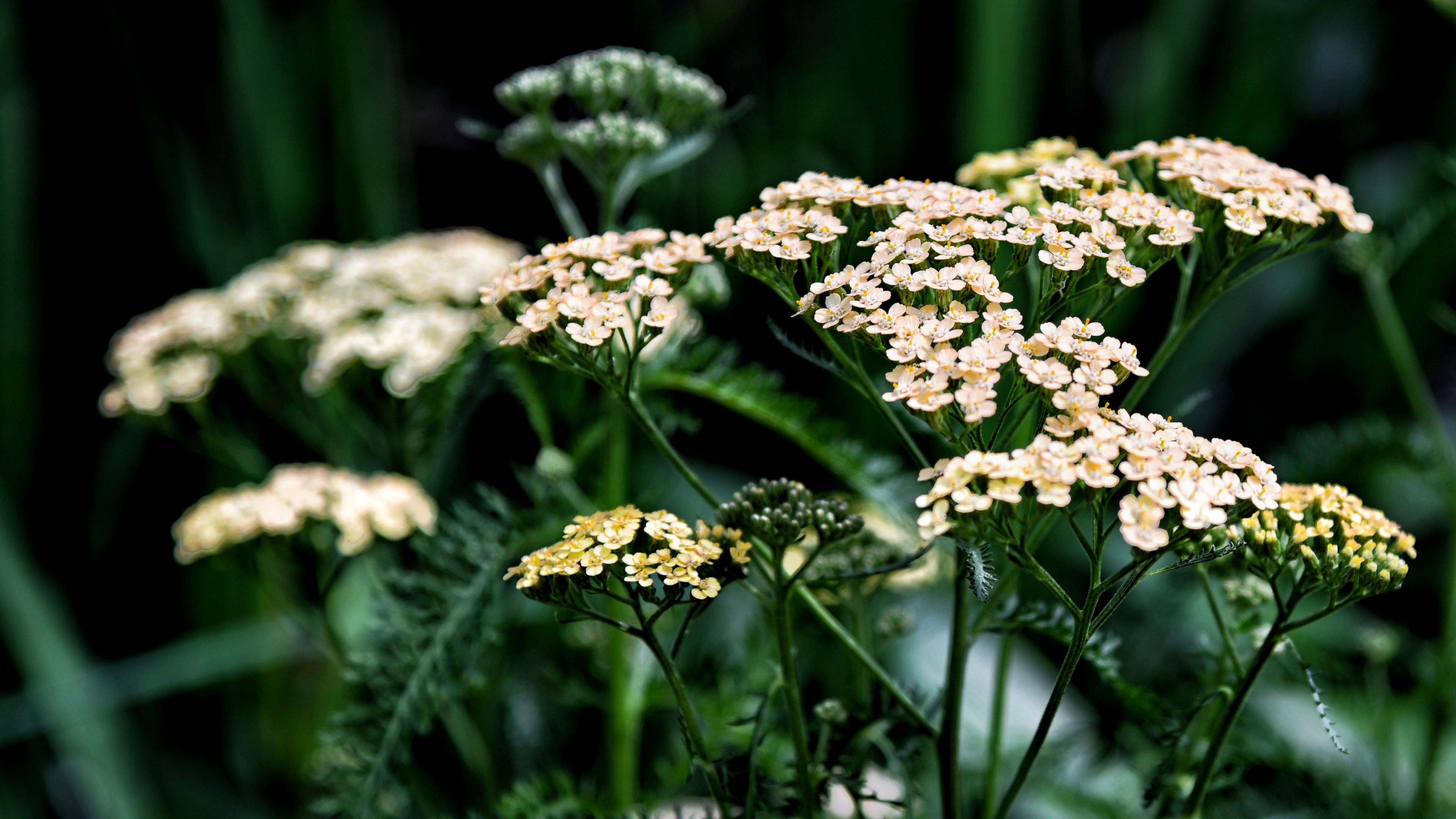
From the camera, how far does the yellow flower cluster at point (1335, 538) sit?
570mm

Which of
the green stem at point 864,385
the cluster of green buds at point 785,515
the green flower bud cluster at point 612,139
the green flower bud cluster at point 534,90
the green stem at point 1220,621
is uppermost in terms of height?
the green flower bud cluster at point 534,90

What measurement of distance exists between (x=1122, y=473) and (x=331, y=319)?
2.82 feet

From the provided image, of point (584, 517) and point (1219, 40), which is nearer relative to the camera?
point (584, 517)

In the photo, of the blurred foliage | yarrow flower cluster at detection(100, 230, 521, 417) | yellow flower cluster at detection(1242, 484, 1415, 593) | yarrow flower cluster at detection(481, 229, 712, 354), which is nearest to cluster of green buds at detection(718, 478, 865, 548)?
yarrow flower cluster at detection(481, 229, 712, 354)

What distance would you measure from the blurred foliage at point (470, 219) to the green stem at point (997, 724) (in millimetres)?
614

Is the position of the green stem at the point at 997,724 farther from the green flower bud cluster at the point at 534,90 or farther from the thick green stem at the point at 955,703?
the green flower bud cluster at the point at 534,90

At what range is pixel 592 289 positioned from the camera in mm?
701

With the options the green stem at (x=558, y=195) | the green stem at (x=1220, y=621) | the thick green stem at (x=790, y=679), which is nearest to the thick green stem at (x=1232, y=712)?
the green stem at (x=1220, y=621)

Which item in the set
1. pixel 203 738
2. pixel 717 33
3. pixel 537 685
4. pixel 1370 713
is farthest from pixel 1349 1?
pixel 203 738

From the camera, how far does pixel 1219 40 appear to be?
2.31 metres

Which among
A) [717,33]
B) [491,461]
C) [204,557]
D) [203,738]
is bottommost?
[203,738]

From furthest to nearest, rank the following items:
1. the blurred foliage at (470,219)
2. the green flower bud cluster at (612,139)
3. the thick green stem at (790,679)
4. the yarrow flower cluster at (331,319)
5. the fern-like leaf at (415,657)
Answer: the blurred foliage at (470,219) → the yarrow flower cluster at (331,319) → the green flower bud cluster at (612,139) → the fern-like leaf at (415,657) → the thick green stem at (790,679)

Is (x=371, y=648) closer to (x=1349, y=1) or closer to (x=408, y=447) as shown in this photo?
(x=408, y=447)

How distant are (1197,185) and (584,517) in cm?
44
